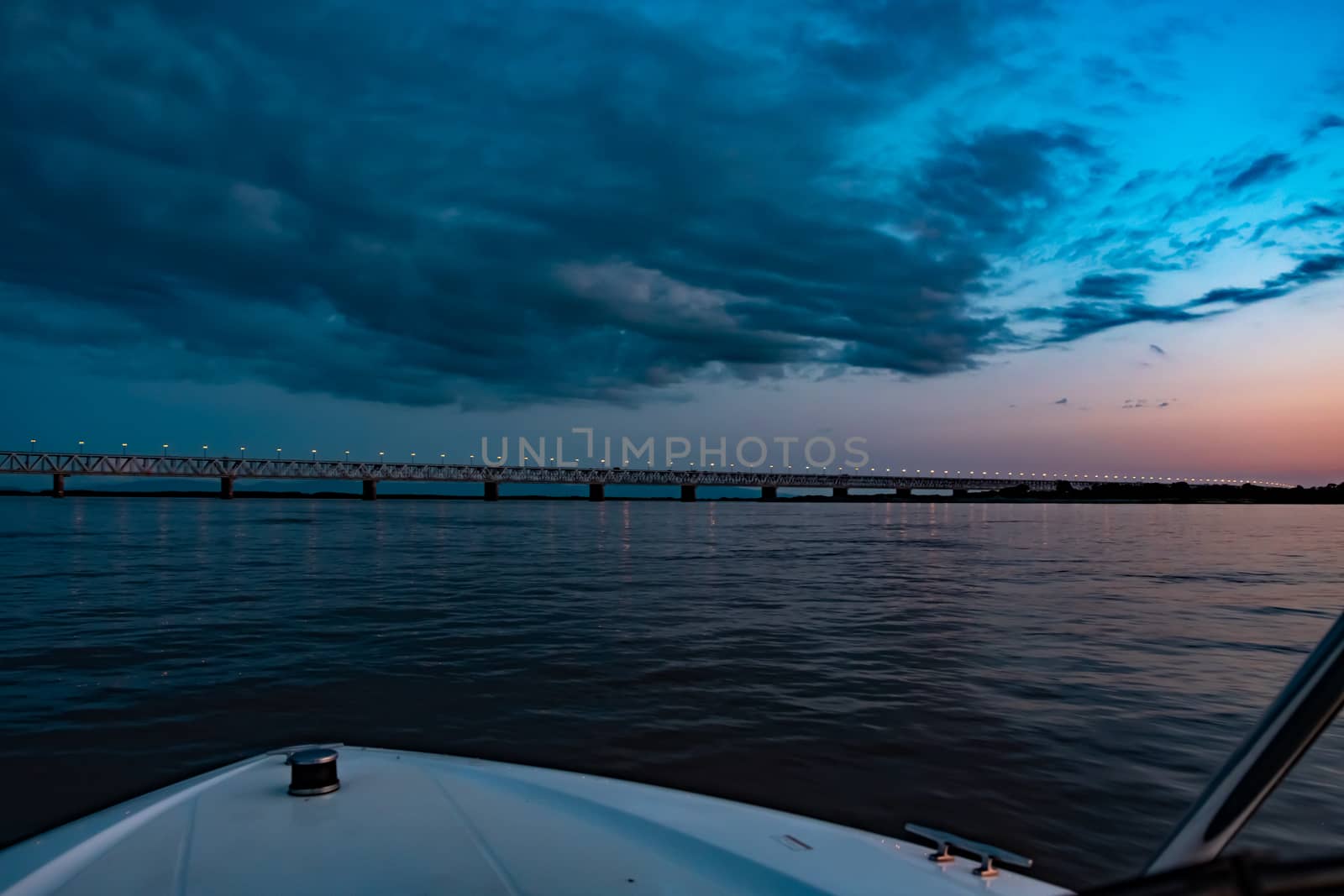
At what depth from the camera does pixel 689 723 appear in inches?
329

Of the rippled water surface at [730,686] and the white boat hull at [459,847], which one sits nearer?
the white boat hull at [459,847]

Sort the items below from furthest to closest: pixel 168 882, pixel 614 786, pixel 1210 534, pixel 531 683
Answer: pixel 1210 534, pixel 531 683, pixel 614 786, pixel 168 882

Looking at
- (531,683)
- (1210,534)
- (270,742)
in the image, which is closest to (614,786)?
(270,742)

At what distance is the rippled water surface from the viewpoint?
21.3ft

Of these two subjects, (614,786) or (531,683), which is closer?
(614,786)

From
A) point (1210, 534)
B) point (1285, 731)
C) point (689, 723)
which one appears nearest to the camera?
point (1285, 731)

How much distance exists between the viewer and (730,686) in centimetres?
988

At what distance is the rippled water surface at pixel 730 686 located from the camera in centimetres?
650

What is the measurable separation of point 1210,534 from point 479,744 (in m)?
59.5

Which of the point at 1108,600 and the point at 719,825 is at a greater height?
the point at 719,825

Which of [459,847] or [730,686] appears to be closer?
[459,847]

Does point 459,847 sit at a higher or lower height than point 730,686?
higher

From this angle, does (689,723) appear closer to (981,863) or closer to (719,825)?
(719,825)

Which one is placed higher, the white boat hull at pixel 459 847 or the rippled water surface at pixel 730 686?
the white boat hull at pixel 459 847
